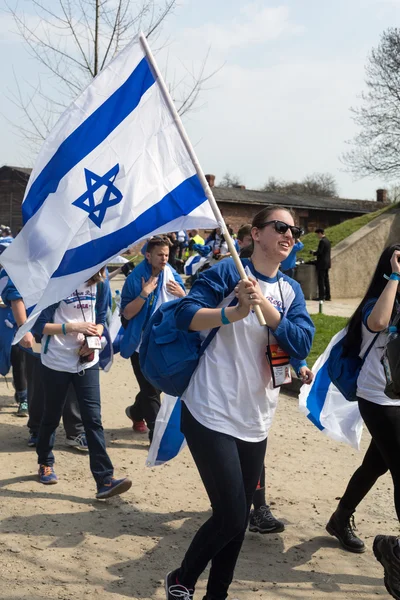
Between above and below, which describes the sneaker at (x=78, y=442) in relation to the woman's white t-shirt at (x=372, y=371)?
below

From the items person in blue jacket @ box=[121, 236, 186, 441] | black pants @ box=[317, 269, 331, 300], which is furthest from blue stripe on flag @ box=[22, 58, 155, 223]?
black pants @ box=[317, 269, 331, 300]

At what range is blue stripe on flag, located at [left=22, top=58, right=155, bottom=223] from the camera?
4.12 meters

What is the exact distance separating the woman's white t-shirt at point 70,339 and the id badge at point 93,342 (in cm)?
7

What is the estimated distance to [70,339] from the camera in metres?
5.67

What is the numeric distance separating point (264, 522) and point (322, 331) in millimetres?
8181

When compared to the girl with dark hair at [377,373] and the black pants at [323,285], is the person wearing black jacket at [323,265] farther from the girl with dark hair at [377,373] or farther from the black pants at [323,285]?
the girl with dark hair at [377,373]

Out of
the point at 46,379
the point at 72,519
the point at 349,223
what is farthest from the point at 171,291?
the point at 349,223

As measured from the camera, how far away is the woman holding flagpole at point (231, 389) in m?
3.42

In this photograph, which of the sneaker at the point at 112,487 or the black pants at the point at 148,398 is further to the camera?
the black pants at the point at 148,398

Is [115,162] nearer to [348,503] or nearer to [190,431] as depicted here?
[190,431]

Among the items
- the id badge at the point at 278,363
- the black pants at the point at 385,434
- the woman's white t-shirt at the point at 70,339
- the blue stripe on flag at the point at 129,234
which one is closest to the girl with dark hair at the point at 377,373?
the black pants at the point at 385,434

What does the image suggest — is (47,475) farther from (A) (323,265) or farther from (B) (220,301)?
(A) (323,265)

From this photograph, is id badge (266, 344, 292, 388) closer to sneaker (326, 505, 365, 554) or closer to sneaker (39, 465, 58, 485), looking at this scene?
sneaker (326, 505, 365, 554)

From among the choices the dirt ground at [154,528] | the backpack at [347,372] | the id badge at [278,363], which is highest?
the id badge at [278,363]
